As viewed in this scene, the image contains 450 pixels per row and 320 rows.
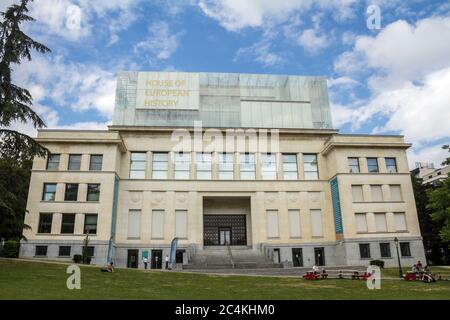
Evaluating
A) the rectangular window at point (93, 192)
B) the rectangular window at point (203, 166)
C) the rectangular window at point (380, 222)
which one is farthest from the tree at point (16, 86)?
the rectangular window at point (380, 222)

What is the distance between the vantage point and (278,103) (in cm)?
5119

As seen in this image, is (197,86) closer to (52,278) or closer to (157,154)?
(157,154)

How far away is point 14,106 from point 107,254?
2104 centimetres

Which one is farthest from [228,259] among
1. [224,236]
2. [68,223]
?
[68,223]

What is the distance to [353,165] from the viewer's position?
144 ft

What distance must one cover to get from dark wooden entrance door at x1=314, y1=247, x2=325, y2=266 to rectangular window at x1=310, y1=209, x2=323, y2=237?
1727mm

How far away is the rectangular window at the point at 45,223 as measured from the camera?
38906 millimetres

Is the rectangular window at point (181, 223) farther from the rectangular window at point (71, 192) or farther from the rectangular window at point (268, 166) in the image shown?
the rectangular window at point (71, 192)

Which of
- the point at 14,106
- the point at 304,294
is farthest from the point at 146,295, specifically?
the point at 14,106

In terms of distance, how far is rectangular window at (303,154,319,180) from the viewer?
1805 inches

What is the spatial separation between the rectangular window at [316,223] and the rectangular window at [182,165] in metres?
15.8

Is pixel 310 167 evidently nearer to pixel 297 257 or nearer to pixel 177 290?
pixel 297 257

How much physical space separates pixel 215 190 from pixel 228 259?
29.3 feet
